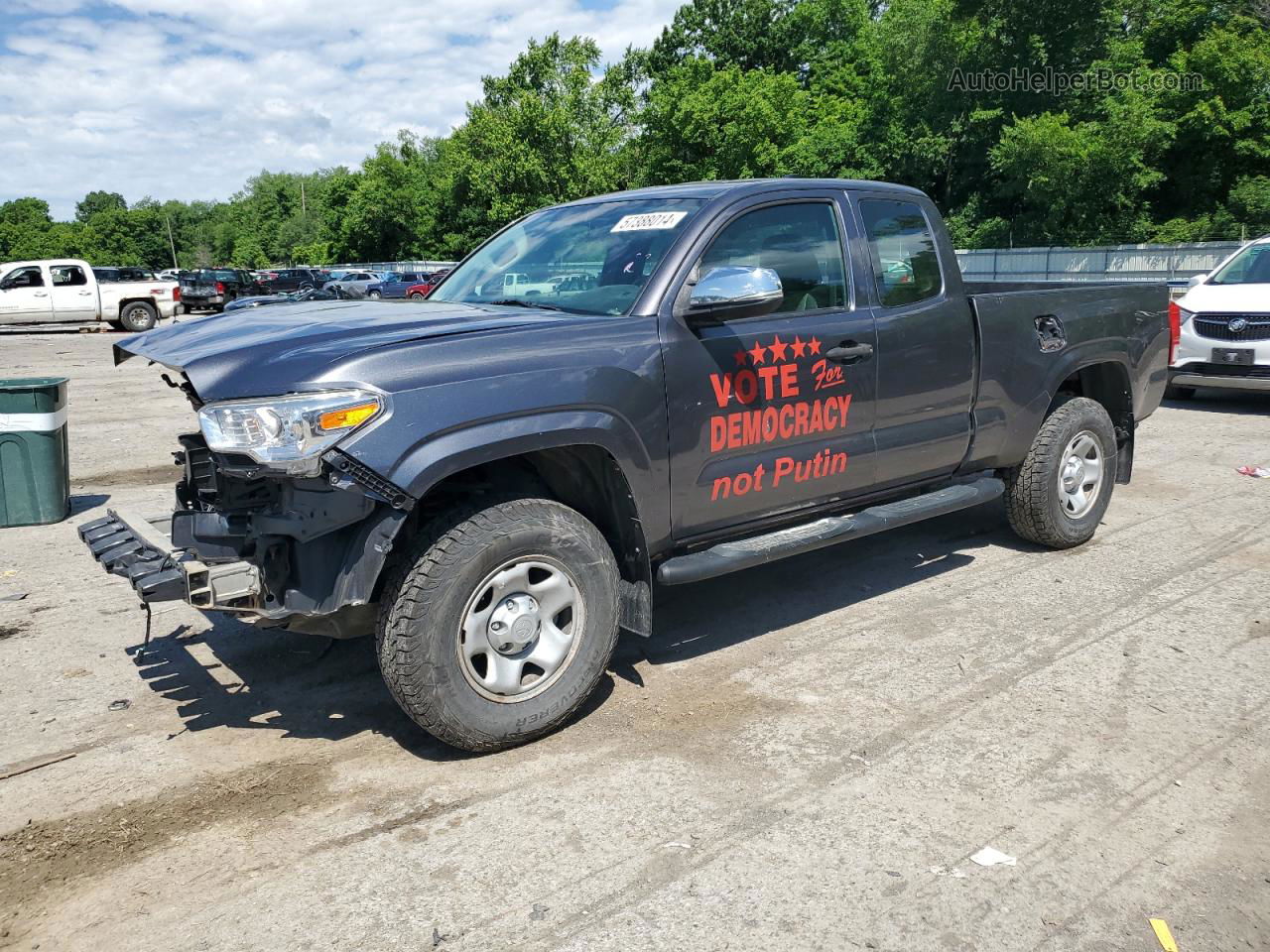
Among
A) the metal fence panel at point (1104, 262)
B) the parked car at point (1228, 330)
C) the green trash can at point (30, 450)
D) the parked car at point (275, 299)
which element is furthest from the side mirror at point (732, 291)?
the metal fence panel at point (1104, 262)

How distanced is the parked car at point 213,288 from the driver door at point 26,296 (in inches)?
426

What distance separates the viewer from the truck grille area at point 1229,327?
1032cm

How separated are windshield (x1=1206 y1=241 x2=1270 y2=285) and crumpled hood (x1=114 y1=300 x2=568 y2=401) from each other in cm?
1001

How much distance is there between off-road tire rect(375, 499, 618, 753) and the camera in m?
3.36

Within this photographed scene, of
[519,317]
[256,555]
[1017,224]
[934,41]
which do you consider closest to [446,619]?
[256,555]

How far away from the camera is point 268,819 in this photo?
10.7ft

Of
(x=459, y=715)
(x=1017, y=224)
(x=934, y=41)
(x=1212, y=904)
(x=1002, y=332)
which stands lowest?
(x=1212, y=904)

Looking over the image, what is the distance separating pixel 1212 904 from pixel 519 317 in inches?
115

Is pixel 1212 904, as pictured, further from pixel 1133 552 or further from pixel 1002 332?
pixel 1133 552

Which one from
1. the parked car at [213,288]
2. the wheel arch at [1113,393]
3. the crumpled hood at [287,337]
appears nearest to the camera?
the crumpled hood at [287,337]

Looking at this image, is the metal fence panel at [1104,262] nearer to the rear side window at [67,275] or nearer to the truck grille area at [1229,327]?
the truck grille area at [1229,327]

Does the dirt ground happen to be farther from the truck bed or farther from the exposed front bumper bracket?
the truck bed

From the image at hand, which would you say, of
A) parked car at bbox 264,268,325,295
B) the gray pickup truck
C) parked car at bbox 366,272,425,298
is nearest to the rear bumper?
the gray pickup truck

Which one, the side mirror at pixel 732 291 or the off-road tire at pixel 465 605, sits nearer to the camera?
the off-road tire at pixel 465 605
